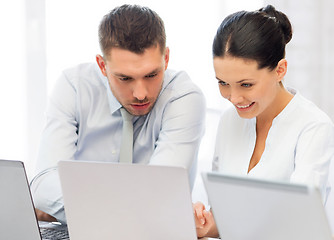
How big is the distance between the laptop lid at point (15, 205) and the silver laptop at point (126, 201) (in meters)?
0.09

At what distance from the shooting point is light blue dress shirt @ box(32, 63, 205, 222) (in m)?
1.94

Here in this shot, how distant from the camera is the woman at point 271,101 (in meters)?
1.67

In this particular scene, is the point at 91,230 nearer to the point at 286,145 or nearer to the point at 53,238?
the point at 53,238

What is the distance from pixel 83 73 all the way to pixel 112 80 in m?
0.26

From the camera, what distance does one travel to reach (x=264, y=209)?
1010mm

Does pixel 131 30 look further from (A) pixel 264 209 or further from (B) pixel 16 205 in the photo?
(A) pixel 264 209

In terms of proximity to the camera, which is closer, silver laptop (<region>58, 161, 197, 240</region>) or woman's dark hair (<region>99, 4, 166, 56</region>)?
silver laptop (<region>58, 161, 197, 240</region>)

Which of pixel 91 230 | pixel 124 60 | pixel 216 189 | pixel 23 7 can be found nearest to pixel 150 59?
pixel 124 60

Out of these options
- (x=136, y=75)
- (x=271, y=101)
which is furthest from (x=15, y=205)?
(x=271, y=101)

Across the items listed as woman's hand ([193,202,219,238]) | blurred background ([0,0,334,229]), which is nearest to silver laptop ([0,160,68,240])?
woman's hand ([193,202,219,238])

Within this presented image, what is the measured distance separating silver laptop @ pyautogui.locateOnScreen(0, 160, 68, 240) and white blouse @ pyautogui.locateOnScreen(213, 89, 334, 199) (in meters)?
0.71

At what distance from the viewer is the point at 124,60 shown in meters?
1.83

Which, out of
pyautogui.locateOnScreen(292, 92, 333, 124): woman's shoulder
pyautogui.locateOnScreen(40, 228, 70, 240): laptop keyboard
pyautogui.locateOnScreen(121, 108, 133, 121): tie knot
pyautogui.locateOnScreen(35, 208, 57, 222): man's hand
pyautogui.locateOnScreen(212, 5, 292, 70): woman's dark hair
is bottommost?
pyautogui.locateOnScreen(35, 208, 57, 222): man's hand

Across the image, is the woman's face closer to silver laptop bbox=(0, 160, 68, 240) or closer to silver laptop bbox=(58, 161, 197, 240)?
silver laptop bbox=(58, 161, 197, 240)
